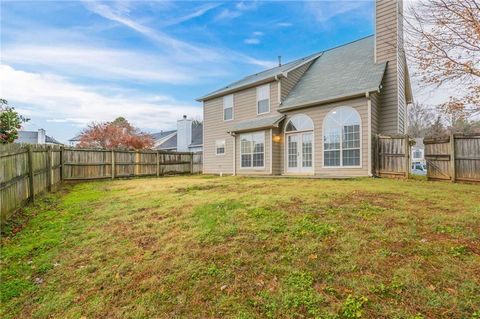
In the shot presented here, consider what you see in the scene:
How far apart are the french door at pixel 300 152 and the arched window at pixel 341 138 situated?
32.8 inches

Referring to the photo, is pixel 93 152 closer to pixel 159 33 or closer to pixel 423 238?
pixel 159 33

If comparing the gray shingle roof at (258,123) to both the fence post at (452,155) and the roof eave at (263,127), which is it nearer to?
the roof eave at (263,127)

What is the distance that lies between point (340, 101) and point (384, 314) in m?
10.3

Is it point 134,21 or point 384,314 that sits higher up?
point 134,21

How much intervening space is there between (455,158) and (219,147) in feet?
39.3

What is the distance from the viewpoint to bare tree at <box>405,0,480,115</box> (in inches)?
216

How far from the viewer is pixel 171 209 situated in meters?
5.71

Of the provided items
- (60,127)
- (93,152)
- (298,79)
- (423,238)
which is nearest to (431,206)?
(423,238)

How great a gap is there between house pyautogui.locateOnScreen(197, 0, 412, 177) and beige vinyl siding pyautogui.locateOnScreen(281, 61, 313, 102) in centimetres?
5

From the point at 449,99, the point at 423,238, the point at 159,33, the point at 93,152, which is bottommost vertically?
the point at 423,238

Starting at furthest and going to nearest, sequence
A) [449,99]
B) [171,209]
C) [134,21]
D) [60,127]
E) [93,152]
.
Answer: [60,127] → [93,152] → [134,21] → [449,99] → [171,209]

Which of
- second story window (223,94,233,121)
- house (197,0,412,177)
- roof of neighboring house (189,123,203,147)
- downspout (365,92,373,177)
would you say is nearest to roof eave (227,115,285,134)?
house (197,0,412,177)

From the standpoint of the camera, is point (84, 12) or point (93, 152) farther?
point (93, 152)

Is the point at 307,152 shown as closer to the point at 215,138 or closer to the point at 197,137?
the point at 215,138
